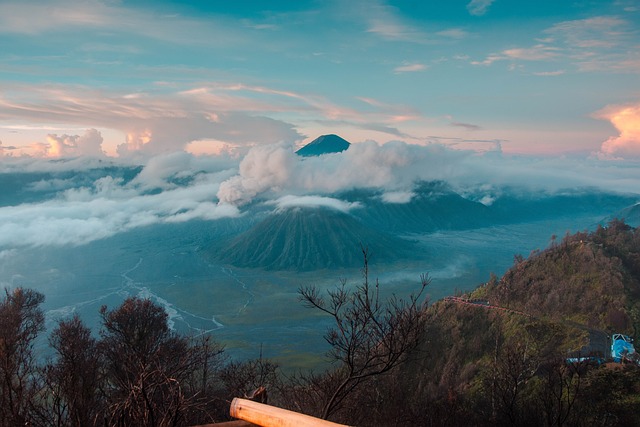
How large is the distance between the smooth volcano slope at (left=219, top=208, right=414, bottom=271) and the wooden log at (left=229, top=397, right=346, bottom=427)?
128 metres

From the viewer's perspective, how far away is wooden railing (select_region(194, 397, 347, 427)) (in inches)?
141

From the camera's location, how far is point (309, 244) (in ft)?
493

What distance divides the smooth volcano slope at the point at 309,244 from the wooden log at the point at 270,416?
128m

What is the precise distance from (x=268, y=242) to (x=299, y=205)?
34154 millimetres

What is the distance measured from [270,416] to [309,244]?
481 feet

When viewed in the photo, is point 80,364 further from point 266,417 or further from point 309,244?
point 309,244

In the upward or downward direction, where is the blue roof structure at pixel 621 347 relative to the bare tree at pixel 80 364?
downward

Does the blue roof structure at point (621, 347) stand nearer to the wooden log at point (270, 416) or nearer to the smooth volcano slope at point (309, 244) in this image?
the wooden log at point (270, 416)

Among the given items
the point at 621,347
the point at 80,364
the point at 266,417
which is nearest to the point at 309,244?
the point at 621,347

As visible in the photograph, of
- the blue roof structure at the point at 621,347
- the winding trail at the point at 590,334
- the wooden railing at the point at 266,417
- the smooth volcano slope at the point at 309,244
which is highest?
the wooden railing at the point at 266,417

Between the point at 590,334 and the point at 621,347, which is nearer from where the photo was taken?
the point at 621,347

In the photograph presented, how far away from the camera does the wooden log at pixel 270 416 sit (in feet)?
11.7

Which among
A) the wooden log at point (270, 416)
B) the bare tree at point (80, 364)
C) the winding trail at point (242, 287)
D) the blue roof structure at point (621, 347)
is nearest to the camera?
the wooden log at point (270, 416)

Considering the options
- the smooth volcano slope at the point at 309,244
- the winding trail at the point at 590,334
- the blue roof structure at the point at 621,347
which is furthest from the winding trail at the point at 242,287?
the blue roof structure at the point at 621,347
